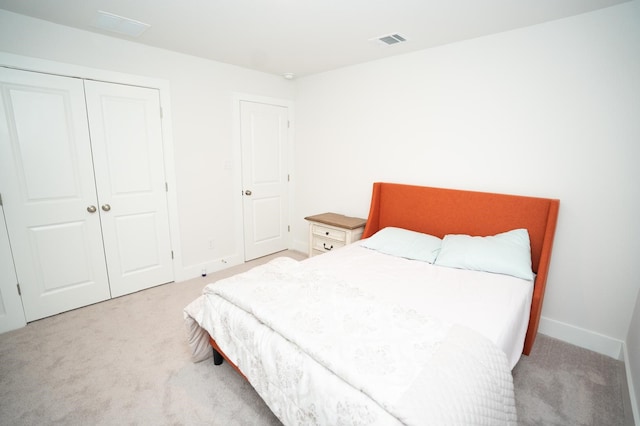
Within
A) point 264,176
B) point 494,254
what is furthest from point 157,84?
point 494,254

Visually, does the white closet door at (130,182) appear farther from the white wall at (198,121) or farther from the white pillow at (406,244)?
the white pillow at (406,244)

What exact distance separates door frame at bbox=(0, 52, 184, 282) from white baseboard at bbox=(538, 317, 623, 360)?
11.5 feet

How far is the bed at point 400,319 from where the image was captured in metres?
1.10

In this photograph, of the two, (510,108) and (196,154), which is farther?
(196,154)

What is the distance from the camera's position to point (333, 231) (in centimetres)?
331

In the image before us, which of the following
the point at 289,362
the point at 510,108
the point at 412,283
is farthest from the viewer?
the point at 510,108

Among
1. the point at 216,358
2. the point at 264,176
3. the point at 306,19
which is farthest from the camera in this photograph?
the point at 264,176

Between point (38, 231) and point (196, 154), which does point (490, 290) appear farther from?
point (38, 231)

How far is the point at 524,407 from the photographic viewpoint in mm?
1689

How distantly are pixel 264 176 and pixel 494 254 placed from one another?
2.77 metres

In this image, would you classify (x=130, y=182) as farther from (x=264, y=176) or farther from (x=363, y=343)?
(x=363, y=343)

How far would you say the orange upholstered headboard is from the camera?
2129 mm

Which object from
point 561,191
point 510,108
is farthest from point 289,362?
point 510,108

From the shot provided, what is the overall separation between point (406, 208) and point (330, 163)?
1.22 m
